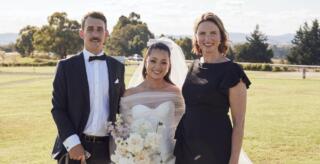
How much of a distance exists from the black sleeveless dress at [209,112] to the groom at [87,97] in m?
0.81

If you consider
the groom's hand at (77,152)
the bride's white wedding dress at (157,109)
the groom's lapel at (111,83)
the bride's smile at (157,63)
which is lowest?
the groom's hand at (77,152)

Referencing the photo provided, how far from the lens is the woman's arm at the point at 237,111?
166 inches

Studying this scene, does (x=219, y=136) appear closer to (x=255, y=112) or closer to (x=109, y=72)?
(x=109, y=72)

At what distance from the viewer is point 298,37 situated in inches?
2579

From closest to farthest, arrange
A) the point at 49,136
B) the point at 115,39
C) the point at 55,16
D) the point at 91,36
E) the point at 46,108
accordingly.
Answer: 1. the point at 91,36
2. the point at 49,136
3. the point at 46,108
4. the point at 55,16
5. the point at 115,39

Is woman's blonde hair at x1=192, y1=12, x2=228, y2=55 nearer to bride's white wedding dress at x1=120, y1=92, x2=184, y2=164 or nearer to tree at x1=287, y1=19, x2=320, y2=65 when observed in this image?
bride's white wedding dress at x1=120, y1=92, x2=184, y2=164

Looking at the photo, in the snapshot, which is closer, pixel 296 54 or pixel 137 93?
pixel 137 93

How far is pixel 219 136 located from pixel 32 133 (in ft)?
30.0

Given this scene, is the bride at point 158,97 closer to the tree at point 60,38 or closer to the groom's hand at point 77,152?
the groom's hand at point 77,152

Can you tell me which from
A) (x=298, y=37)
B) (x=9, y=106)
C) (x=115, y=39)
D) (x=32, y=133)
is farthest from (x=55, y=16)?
(x=32, y=133)

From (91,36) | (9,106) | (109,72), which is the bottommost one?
(9,106)

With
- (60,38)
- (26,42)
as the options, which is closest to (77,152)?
(60,38)

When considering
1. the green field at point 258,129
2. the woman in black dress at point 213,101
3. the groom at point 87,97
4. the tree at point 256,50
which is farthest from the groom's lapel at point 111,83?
the tree at point 256,50

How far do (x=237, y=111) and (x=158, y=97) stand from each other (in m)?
1.02
